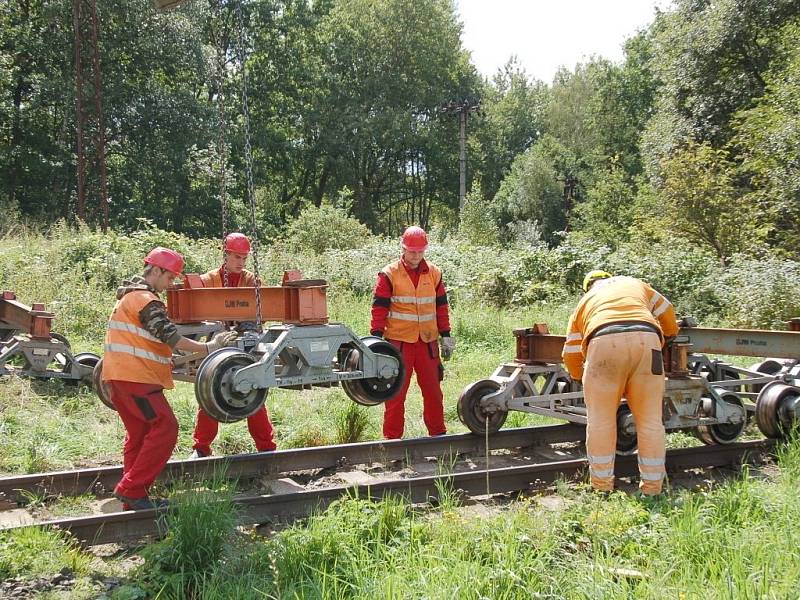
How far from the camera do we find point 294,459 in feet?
21.3

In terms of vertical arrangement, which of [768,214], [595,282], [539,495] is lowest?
[539,495]

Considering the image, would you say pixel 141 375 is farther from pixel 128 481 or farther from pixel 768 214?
pixel 768 214

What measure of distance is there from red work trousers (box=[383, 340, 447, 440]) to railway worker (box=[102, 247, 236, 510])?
248 cm

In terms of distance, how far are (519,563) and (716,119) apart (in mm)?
29086

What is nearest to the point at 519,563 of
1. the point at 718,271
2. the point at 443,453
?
the point at 443,453

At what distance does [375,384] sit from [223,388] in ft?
4.65

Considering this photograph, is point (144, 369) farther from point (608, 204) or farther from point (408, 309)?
point (608, 204)

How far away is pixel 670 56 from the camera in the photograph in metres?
31.0

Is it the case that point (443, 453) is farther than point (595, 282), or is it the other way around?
point (443, 453)

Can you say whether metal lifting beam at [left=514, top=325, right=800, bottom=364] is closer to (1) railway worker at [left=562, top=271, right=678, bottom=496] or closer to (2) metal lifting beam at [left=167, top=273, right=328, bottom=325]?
(1) railway worker at [left=562, top=271, right=678, bottom=496]

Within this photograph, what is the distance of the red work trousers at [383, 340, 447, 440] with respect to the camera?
727cm

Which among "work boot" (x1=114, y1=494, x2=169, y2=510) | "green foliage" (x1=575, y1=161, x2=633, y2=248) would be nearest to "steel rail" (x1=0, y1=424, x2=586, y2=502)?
"work boot" (x1=114, y1=494, x2=169, y2=510)

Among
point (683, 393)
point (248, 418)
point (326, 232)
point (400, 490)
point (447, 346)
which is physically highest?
point (326, 232)

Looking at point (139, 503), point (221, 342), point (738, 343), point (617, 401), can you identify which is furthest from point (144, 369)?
point (738, 343)
